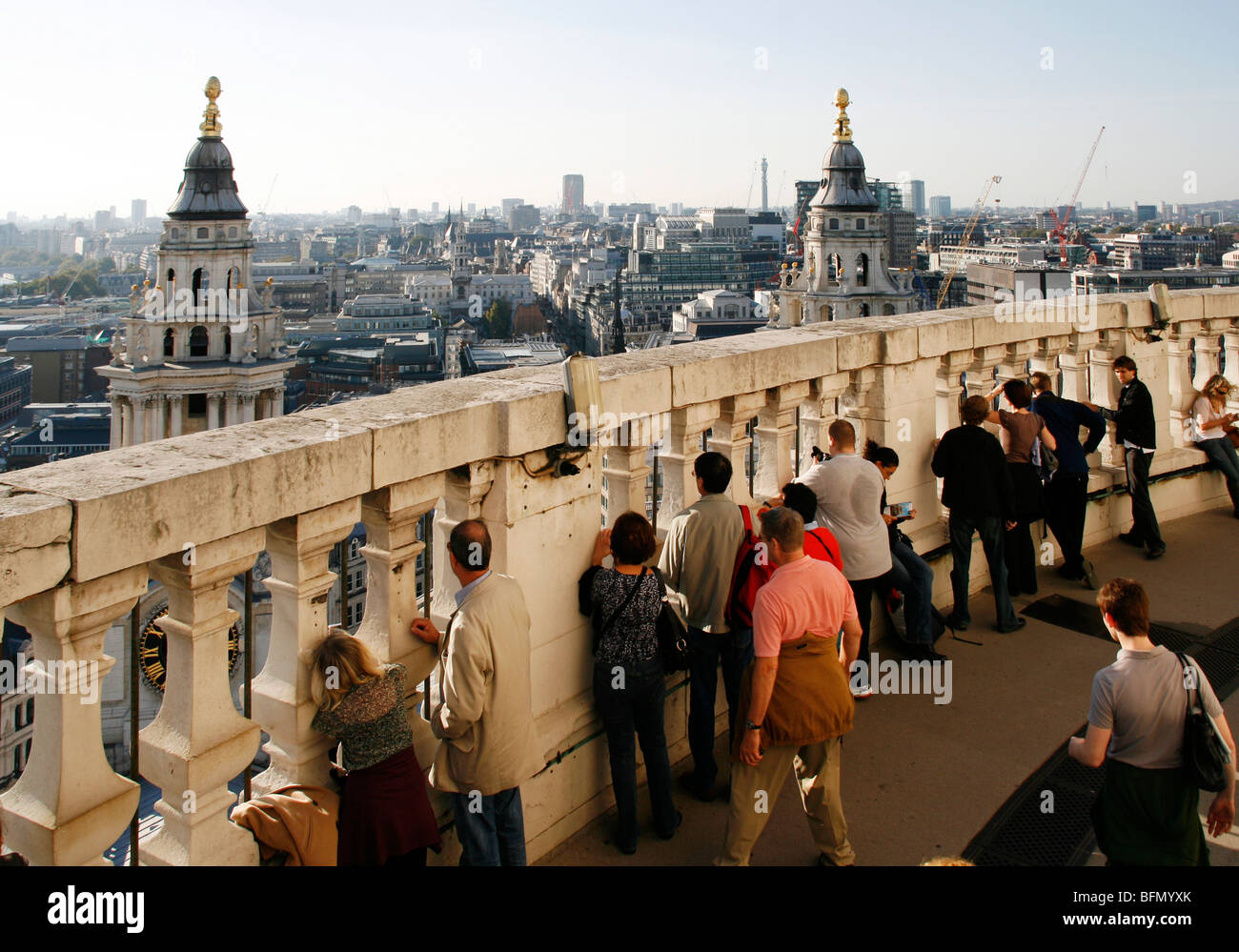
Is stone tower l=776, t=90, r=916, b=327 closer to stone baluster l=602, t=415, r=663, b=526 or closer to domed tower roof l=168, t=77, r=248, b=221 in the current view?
domed tower roof l=168, t=77, r=248, b=221

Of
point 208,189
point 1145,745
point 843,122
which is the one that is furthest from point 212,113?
point 1145,745

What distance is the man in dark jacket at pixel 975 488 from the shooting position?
5.85 m

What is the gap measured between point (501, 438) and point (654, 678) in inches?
41.5

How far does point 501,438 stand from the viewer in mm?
3898

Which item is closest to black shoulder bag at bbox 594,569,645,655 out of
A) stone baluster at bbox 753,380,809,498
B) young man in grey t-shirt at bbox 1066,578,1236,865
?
stone baluster at bbox 753,380,809,498

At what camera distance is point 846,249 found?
216ft

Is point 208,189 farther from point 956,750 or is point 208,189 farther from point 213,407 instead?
point 956,750

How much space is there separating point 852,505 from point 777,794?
5.04 ft

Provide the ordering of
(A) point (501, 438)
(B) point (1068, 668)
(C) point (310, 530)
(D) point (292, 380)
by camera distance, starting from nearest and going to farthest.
→ (C) point (310, 530) → (A) point (501, 438) → (B) point (1068, 668) → (D) point (292, 380)

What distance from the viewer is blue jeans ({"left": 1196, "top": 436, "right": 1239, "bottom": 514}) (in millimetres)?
8125

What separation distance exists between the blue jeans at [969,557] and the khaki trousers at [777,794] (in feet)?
7.62

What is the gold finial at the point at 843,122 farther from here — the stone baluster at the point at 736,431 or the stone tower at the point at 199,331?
the stone baluster at the point at 736,431

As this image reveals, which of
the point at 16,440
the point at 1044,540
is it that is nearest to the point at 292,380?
the point at 16,440
